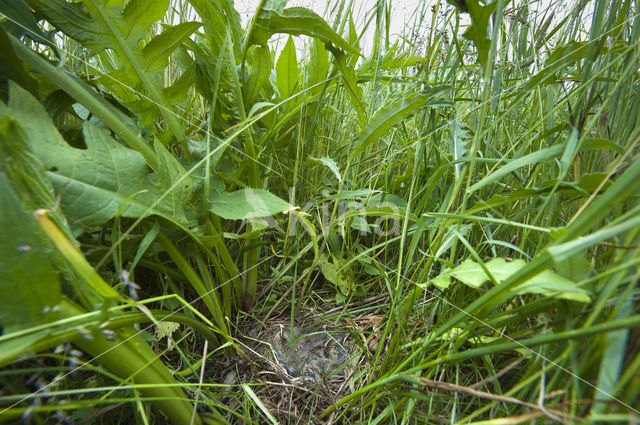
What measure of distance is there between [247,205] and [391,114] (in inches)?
15.6

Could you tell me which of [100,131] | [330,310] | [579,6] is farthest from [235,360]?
[579,6]

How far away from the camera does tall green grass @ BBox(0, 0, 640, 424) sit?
12.0 inches

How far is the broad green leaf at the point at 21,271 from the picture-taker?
285 mm

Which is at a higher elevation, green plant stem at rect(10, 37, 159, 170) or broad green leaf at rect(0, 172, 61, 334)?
green plant stem at rect(10, 37, 159, 170)

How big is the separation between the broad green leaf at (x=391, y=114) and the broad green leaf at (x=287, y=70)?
11.7 inches

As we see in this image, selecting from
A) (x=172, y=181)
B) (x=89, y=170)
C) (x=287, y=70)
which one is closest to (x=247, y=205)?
(x=172, y=181)

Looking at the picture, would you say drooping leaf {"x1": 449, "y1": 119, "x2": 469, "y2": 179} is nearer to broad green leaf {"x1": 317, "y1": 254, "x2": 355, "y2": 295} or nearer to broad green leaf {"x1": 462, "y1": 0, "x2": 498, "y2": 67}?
broad green leaf {"x1": 462, "y1": 0, "x2": 498, "y2": 67}

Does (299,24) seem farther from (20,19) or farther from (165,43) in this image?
(20,19)

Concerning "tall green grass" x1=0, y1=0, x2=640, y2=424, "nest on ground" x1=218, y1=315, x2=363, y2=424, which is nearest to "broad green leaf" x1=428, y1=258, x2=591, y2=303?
"tall green grass" x1=0, y1=0, x2=640, y2=424

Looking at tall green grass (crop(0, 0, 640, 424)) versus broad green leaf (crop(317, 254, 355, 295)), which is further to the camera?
broad green leaf (crop(317, 254, 355, 295))

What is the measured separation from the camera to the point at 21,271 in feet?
0.97

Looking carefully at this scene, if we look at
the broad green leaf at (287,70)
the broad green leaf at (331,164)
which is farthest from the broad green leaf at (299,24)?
the broad green leaf at (331,164)

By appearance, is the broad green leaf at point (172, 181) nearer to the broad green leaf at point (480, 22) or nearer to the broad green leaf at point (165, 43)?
the broad green leaf at point (165, 43)

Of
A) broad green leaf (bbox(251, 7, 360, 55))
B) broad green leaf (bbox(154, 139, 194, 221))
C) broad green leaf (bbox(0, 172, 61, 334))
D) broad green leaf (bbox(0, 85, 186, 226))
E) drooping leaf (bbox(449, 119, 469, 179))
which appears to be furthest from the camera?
drooping leaf (bbox(449, 119, 469, 179))
